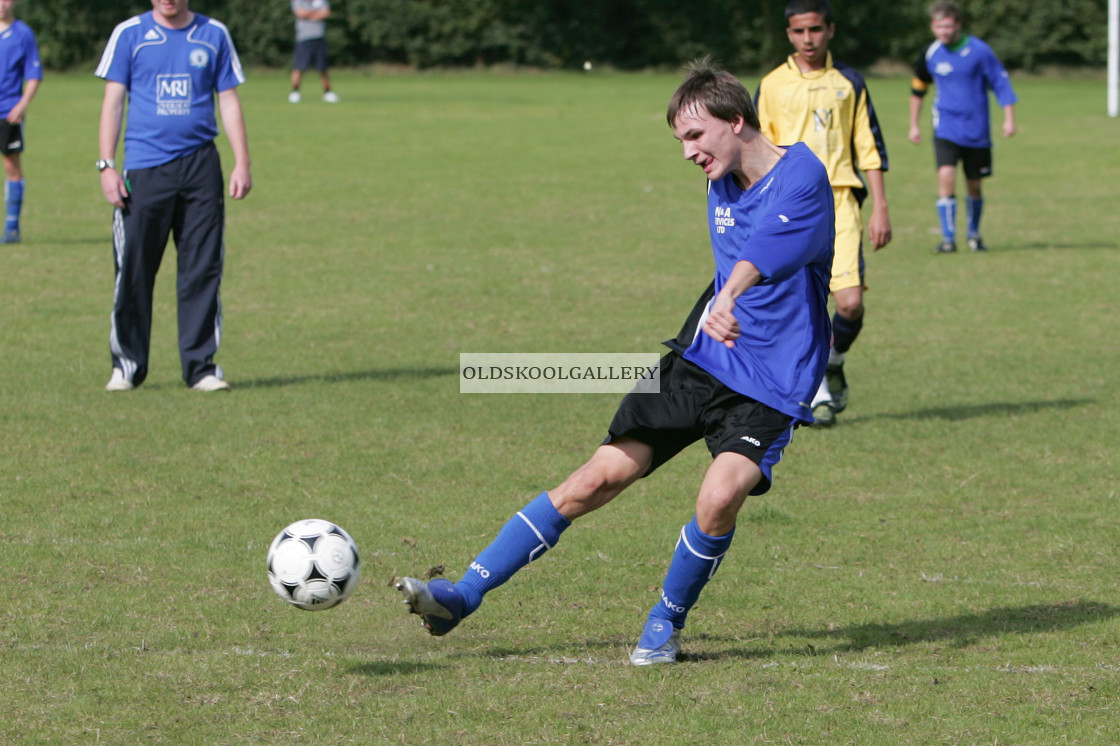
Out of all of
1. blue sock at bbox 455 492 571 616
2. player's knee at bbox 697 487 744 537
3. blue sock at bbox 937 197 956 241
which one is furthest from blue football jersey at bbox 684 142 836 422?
blue sock at bbox 937 197 956 241

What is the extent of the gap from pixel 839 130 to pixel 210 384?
405 cm

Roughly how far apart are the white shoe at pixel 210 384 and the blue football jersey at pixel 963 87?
8.81 meters

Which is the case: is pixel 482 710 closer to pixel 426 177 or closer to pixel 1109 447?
pixel 1109 447

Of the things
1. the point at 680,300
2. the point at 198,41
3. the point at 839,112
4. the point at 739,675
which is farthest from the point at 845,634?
the point at 680,300

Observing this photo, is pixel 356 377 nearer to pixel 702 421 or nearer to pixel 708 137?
pixel 702 421

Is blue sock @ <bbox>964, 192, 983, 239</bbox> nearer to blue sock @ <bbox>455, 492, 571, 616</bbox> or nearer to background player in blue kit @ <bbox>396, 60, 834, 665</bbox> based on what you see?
background player in blue kit @ <bbox>396, 60, 834, 665</bbox>

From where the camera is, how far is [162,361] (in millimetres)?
9781

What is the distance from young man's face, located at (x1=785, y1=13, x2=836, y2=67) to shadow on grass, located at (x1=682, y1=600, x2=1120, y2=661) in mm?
3576

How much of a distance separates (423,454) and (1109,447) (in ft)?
12.1

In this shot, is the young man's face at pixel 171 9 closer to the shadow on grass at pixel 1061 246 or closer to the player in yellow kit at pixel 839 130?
the player in yellow kit at pixel 839 130

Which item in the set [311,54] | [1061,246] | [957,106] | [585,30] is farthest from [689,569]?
[585,30]

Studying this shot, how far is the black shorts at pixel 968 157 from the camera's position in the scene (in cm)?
1480

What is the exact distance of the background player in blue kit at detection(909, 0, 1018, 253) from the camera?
14.6 metres

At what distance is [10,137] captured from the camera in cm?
1389
